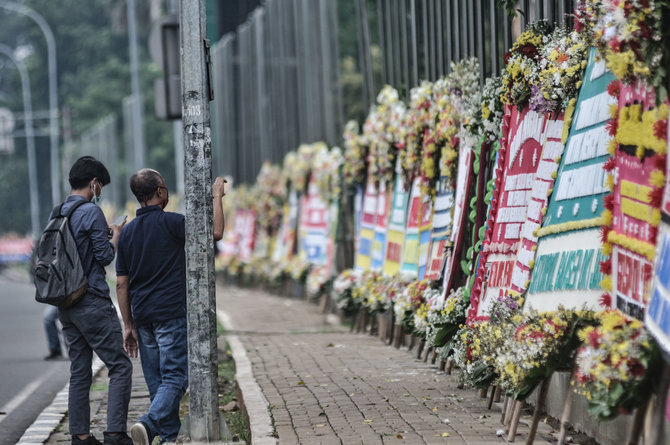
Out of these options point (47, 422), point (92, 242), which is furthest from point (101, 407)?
point (92, 242)

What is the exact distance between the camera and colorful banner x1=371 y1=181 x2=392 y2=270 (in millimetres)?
15695

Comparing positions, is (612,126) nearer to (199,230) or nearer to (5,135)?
(199,230)

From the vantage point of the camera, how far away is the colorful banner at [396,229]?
47.8 feet

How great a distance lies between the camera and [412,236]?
1381 cm

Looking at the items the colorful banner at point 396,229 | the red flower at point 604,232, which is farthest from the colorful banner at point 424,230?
the red flower at point 604,232

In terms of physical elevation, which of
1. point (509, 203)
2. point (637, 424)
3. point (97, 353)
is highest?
point (509, 203)

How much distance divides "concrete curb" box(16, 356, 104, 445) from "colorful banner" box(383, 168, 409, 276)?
14.6ft

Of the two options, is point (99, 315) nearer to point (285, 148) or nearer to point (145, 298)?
point (145, 298)

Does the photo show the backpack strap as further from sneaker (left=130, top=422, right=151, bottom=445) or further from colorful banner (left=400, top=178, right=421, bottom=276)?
colorful banner (left=400, top=178, right=421, bottom=276)

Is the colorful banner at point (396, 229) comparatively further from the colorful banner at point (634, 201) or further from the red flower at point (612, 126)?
the colorful banner at point (634, 201)

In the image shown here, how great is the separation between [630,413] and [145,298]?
3.30 metres

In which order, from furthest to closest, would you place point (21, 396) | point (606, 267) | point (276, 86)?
point (276, 86), point (21, 396), point (606, 267)

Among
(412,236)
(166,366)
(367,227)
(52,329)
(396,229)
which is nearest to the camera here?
(166,366)

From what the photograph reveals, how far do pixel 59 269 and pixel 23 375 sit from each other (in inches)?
238
